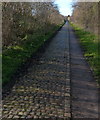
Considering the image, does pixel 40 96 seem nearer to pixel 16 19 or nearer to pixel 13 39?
pixel 13 39

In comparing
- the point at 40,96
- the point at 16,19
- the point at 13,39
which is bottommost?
the point at 40,96

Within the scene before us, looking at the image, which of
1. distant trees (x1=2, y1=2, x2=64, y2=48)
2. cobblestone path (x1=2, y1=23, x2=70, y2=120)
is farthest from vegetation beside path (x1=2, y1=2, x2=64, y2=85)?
cobblestone path (x1=2, y1=23, x2=70, y2=120)

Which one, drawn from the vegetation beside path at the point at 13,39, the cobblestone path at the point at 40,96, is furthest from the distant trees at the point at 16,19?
the cobblestone path at the point at 40,96

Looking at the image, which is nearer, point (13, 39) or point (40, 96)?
point (40, 96)

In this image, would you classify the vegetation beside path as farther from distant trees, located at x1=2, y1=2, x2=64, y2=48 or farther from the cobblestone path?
the cobblestone path

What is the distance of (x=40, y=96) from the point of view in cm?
682

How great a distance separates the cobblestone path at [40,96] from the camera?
5.77 meters

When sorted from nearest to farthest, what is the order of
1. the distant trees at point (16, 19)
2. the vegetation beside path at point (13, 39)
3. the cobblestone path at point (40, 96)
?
the cobblestone path at point (40, 96) < the vegetation beside path at point (13, 39) < the distant trees at point (16, 19)

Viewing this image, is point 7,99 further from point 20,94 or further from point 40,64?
point 40,64

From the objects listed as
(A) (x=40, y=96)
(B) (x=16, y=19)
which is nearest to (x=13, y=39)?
(B) (x=16, y=19)

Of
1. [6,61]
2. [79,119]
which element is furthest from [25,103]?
[6,61]

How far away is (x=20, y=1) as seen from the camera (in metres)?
14.6

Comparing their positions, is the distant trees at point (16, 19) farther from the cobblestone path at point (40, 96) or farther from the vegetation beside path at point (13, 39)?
the cobblestone path at point (40, 96)

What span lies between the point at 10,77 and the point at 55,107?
2.68 metres
